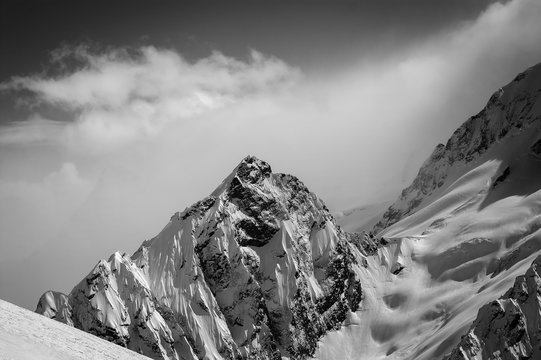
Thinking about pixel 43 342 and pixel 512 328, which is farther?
pixel 512 328

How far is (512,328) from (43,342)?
136m

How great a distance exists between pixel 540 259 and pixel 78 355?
143 metres

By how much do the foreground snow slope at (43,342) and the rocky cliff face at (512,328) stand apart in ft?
407

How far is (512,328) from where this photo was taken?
150375 mm

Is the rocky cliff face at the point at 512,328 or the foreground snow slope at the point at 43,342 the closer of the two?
the foreground snow slope at the point at 43,342

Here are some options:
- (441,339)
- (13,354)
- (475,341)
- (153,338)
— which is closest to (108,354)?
(13,354)

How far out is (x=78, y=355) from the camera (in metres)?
44.1

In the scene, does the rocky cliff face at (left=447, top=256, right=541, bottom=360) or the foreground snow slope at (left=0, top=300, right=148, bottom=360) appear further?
the rocky cliff face at (left=447, top=256, right=541, bottom=360)

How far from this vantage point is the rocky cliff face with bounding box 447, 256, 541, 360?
14900 centimetres

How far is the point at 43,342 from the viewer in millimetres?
43312

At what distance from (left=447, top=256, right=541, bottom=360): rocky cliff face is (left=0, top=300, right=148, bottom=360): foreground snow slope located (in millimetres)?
124169

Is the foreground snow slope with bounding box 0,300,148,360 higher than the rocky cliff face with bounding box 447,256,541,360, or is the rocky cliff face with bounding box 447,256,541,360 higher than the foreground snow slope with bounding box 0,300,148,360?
the foreground snow slope with bounding box 0,300,148,360

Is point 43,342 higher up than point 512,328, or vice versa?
point 43,342

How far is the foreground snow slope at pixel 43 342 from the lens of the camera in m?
39.6
